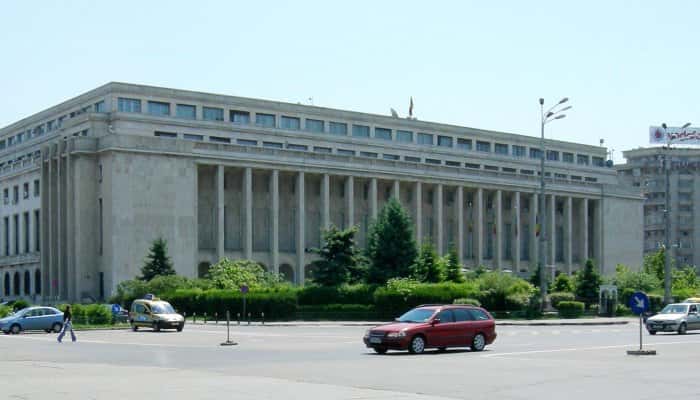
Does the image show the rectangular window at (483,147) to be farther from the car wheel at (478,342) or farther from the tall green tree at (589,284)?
the car wheel at (478,342)

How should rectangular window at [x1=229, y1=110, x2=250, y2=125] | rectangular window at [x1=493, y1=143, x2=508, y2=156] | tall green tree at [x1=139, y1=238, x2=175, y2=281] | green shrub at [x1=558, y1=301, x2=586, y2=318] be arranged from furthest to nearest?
rectangular window at [x1=493, y1=143, x2=508, y2=156]
rectangular window at [x1=229, y1=110, x2=250, y2=125]
tall green tree at [x1=139, y1=238, x2=175, y2=281]
green shrub at [x1=558, y1=301, x2=586, y2=318]

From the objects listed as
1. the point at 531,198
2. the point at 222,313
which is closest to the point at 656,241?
the point at 531,198

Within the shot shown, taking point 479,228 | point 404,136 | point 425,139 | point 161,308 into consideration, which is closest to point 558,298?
point 161,308

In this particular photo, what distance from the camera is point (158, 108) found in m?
97.0

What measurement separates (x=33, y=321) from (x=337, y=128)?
6342 centimetres

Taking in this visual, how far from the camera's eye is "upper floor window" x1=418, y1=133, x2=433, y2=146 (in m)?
118

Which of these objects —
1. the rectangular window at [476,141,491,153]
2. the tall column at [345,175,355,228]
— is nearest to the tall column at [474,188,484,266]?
the rectangular window at [476,141,491,153]

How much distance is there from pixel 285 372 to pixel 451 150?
98100 millimetres

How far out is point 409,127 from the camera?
11650 cm

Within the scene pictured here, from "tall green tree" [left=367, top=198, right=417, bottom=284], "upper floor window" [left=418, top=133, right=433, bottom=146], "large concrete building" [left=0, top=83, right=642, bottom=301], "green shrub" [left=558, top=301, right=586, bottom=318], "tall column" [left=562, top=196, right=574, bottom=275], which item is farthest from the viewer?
"tall column" [left=562, top=196, right=574, bottom=275]

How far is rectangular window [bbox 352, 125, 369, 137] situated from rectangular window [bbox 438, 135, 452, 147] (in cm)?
1121

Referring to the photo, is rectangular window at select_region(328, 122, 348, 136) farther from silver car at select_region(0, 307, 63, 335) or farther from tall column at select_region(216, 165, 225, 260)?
silver car at select_region(0, 307, 63, 335)

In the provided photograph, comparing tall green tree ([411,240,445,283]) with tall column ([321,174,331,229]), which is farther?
tall column ([321,174,331,229])

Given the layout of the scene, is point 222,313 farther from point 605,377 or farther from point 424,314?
point 605,377
